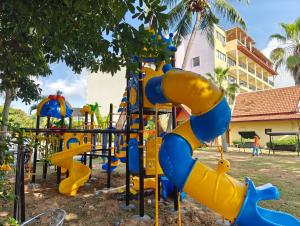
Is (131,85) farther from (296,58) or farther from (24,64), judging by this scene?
(296,58)

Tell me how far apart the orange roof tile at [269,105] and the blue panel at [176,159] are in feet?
80.7

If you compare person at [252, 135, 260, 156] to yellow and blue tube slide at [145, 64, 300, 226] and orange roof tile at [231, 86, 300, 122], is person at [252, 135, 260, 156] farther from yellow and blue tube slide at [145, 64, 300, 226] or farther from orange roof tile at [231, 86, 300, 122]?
yellow and blue tube slide at [145, 64, 300, 226]

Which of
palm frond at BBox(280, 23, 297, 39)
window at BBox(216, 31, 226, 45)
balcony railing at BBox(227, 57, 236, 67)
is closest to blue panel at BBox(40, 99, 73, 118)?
palm frond at BBox(280, 23, 297, 39)

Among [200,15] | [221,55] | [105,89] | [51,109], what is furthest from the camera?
[105,89]

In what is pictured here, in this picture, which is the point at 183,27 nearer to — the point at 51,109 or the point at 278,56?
the point at 51,109

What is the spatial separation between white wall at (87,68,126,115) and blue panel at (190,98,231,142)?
36.6 m

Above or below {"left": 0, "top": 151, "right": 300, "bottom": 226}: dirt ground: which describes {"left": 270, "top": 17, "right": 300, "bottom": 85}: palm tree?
above

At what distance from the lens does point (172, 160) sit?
12.0ft

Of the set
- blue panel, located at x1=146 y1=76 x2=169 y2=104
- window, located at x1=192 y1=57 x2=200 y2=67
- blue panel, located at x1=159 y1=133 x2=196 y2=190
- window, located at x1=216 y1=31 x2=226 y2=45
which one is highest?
window, located at x1=216 y1=31 x2=226 y2=45

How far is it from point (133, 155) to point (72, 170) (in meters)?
2.67

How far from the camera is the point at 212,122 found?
368 cm

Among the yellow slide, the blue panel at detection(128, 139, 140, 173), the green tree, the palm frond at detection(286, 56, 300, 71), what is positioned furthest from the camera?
the palm frond at detection(286, 56, 300, 71)

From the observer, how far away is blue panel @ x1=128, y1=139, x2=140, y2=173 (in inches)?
225

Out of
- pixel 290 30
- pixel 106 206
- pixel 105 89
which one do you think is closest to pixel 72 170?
pixel 106 206
